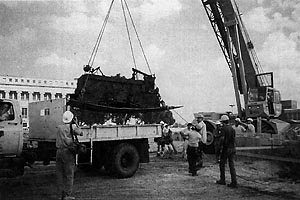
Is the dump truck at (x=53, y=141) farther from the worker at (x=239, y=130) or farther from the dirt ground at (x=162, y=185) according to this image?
the worker at (x=239, y=130)

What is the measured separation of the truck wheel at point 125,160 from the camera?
7.85 meters

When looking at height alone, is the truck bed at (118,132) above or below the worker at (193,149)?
above

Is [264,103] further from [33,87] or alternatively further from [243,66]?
[33,87]

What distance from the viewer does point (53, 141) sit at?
24.3 feet

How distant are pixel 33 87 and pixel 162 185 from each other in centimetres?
1443

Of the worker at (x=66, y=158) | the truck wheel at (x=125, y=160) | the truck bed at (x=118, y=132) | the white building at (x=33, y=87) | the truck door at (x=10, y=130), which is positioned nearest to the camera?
the worker at (x=66, y=158)

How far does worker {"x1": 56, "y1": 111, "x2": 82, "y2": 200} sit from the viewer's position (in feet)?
18.6

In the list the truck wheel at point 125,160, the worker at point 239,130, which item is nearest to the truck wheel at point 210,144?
the worker at point 239,130

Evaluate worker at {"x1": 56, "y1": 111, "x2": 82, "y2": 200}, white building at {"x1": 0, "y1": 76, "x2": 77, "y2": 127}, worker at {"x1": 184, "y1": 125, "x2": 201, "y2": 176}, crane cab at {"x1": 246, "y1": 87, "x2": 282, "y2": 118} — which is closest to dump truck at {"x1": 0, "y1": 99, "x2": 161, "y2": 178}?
worker at {"x1": 184, "y1": 125, "x2": 201, "y2": 176}

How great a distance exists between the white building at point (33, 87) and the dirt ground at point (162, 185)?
244 inches

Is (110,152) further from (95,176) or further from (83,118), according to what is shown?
(83,118)

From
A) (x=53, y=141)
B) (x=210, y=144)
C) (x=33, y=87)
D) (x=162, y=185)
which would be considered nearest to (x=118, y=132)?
(x=53, y=141)

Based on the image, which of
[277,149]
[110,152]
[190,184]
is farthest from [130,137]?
[277,149]

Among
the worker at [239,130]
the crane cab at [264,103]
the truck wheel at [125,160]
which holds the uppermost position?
the crane cab at [264,103]
